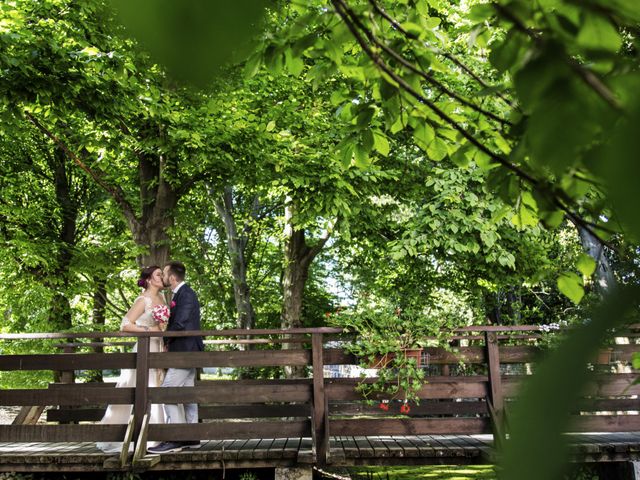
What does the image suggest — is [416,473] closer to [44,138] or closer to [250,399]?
[250,399]

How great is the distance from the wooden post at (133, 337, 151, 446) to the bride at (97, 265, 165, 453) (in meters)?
0.26

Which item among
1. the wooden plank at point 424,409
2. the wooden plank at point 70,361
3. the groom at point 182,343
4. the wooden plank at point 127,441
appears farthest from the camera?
the groom at point 182,343

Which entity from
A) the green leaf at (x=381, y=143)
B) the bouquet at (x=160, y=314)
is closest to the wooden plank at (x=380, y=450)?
the bouquet at (x=160, y=314)

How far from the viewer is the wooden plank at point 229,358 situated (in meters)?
5.43

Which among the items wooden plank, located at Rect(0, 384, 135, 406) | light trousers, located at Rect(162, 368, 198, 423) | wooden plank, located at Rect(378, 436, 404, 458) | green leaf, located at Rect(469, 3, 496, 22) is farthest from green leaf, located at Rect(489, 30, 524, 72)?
light trousers, located at Rect(162, 368, 198, 423)

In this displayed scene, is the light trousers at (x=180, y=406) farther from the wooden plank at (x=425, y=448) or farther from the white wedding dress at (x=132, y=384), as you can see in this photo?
the wooden plank at (x=425, y=448)

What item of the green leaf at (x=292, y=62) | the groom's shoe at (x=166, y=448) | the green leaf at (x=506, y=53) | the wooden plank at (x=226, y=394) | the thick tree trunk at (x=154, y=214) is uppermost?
the thick tree trunk at (x=154, y=214)

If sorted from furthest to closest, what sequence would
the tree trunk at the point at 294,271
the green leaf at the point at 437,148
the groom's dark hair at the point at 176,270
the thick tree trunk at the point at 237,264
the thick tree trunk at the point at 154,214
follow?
the thick tree trunk at the point at 237,264 < the tree trunk at the point at 294,271 < the thick tree trunk at the point at 154,214 < the groom's dark hair at the point at 176,270 < the green leaf at the point at 437,148

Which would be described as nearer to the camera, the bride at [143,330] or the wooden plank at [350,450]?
the wooden plank at [350,450]

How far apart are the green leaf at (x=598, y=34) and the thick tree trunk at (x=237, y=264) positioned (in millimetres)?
12751

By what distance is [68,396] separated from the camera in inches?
219

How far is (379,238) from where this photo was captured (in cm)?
1102

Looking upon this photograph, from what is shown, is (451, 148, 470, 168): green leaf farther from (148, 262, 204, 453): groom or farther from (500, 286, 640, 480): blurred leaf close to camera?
(148, 262, 204, 453): groom

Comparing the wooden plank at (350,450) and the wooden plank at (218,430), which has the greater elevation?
the wooden plank at (218,430)
